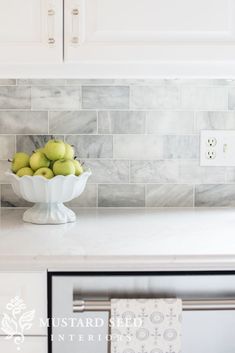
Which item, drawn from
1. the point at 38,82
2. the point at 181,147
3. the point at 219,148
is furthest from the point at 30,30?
the point at 219,148

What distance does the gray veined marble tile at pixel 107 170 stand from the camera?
6.77ft

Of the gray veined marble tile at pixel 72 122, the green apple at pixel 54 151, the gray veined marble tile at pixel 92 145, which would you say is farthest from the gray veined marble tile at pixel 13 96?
the green apple at pixel 54 151

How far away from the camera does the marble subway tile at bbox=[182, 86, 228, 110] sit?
2.05m

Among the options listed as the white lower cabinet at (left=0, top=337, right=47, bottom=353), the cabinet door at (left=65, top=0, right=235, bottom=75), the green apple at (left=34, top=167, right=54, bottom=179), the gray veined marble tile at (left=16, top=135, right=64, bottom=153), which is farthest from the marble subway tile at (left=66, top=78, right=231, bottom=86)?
the white lower cabinet at (left=0, top=337, right=47, bottom=353)

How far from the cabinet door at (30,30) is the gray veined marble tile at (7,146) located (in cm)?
41

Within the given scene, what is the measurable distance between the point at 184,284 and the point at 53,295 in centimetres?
32

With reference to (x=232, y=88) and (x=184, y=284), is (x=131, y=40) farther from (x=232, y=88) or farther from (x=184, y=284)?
(x=184, y=284)

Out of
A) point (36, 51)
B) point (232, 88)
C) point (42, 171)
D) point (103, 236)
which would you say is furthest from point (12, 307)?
point (232, 88)

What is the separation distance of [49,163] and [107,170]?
333mm

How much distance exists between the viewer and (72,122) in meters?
2.04

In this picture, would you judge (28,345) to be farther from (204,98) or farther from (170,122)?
(204,98)

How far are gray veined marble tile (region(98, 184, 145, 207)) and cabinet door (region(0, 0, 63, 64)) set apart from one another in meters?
0.57

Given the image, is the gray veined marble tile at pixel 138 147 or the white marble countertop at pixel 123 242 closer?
the white marble countertop at pixel 123 242

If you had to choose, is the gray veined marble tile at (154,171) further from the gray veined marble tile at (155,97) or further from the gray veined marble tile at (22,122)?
the gray veined marble tile at (22,122)
